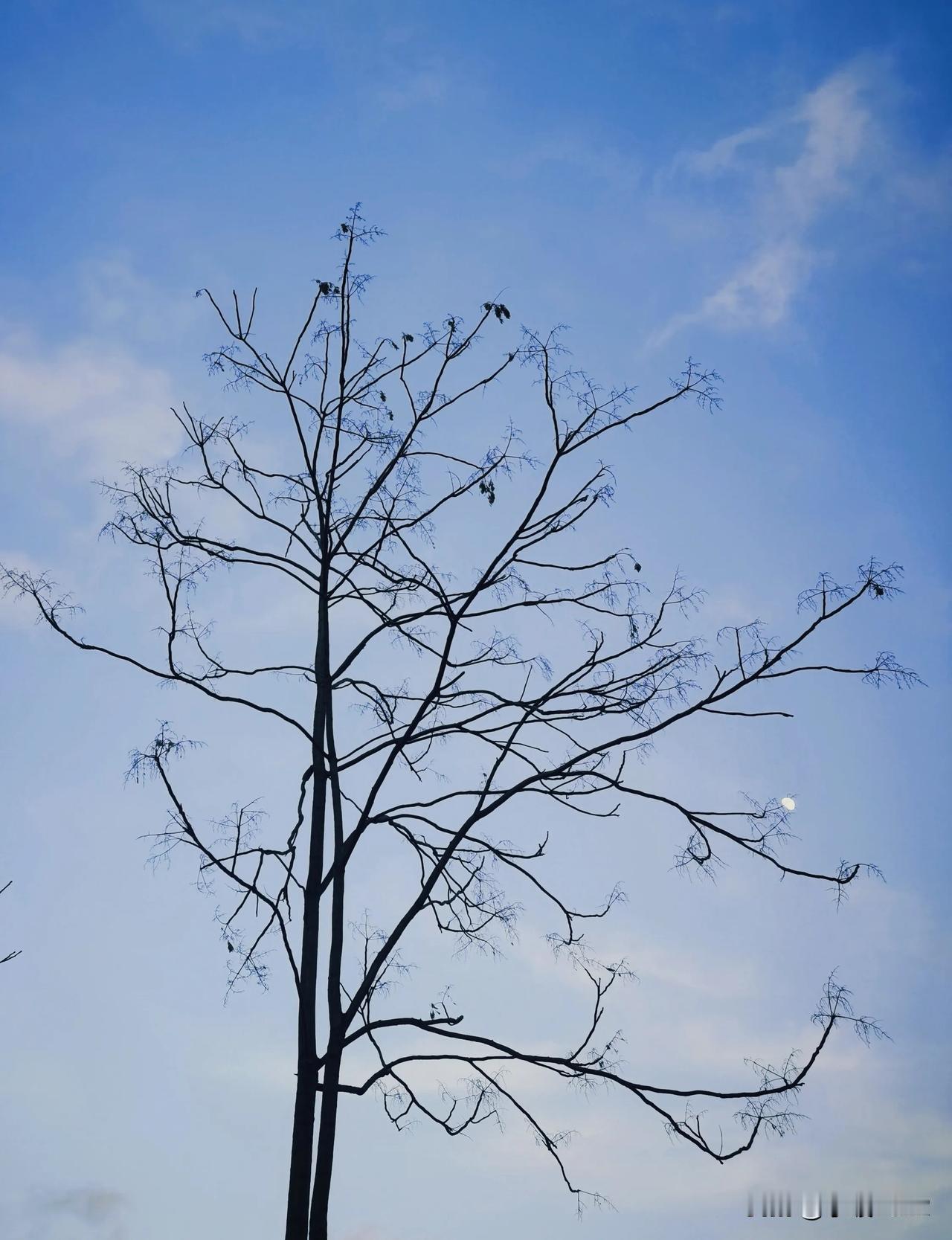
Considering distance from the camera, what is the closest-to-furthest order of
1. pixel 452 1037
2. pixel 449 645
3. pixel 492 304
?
pixel 452 1037 → pixel 449 645 → pixel 492 304

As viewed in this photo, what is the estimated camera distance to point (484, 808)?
6.94 meters

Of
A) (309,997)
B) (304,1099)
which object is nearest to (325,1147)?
(304,1099)

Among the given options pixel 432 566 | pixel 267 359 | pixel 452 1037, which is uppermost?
pixel 267 359

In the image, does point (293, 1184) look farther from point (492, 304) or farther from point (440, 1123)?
point (492, 304)

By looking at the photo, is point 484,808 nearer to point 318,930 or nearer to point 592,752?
point 592,752

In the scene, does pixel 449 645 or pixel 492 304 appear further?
pixel 492 304

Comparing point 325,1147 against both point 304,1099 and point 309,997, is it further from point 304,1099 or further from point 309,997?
point 309,997

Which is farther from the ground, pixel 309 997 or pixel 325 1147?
pixel 309 997

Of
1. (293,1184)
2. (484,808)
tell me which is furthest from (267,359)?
(293,1184)

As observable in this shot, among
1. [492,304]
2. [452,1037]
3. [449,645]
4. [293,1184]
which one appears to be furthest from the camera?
[492,304]

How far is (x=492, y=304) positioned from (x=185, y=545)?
2.63 metres

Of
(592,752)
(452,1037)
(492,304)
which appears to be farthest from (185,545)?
(452,1037)

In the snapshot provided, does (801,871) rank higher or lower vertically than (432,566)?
lower

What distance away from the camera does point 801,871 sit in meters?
6.93
